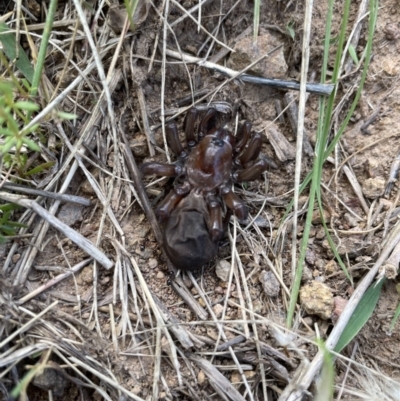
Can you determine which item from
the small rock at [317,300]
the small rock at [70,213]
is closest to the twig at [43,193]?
the small rock at [70,213]

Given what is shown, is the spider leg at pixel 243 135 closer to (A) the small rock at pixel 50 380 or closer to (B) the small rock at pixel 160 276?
(B) the small rock at pixel 160 276

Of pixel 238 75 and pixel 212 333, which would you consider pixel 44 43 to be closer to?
pixel 238 75

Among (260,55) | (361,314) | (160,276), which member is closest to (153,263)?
(160,276)

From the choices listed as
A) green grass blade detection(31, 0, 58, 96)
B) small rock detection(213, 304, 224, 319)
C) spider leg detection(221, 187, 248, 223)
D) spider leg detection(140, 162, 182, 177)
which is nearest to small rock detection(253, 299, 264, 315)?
small rock detection(213, 304, 224, 319)

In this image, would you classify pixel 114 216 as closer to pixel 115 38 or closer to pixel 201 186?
pixel 201 186

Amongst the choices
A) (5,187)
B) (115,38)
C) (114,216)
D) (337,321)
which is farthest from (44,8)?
(337,321)

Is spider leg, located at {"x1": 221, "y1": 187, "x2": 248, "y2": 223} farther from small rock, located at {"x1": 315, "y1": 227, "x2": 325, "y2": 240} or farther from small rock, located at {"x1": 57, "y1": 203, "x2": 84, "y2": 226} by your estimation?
small rock, located at {"x1": 57, "y1": 203, "x2": 84, "y2": 226}
